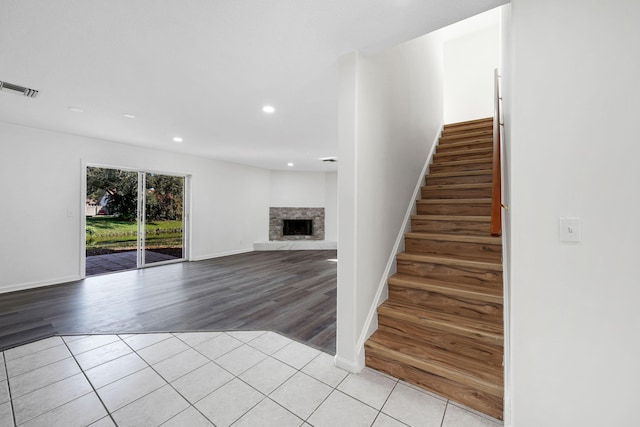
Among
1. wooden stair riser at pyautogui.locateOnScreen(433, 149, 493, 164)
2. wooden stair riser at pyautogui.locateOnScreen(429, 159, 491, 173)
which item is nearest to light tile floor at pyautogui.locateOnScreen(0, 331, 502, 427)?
wooden stair riser at pyautogui.locateOnScreen(429, 159, 491, 173)

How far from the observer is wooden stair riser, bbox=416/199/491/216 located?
2643mm

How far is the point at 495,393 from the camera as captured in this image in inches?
58.4

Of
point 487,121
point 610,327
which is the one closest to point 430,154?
point 487,121

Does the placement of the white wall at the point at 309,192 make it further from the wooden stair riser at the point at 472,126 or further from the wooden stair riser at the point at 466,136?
the wooden stair riser at the point at 466,136

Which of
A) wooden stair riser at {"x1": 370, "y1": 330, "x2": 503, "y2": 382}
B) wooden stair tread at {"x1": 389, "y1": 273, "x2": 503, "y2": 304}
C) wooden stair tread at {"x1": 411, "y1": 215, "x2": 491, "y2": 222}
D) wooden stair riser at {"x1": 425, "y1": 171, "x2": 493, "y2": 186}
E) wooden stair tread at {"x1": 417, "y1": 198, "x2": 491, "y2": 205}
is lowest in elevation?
wooden stair riser at {"x1": 370, "y1": 330, "x2": 503, "y2": 382}

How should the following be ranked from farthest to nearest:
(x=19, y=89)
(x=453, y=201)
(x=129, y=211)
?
1. (x=129, y=211)
2. (x=453, y=201)
3. (x=19, y=89)

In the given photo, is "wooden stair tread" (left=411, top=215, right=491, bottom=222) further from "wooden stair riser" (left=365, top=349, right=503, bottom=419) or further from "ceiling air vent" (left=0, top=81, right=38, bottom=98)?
"ceiling air vent" (left=0, top=81, right=38, bottom=98)

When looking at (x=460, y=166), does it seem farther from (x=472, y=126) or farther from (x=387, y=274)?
(x=387, y=274)

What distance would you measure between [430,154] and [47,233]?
19.5 feet

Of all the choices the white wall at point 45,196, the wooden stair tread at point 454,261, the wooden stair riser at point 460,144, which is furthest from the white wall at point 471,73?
the white wall at point 45,196

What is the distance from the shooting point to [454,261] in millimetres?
2139

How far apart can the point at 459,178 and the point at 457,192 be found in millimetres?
295

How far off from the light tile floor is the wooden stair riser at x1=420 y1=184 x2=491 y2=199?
209 centimetres

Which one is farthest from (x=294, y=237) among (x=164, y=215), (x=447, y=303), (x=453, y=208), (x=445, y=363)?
(x=445, y=363)
